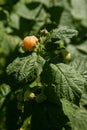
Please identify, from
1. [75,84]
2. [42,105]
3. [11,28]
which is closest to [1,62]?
[11,28]

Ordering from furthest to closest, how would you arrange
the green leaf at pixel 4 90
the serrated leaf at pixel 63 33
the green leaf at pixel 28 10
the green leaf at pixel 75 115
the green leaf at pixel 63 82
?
the green leaf at pixel 28 10 → the green leaf at pixel 4 90 → the green leaf at pixel 75 115 → the serrated leaf at pixel 63 33 → the green leaf at pixel 63 82

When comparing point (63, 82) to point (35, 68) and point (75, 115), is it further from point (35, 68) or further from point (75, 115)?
point (75, 115)

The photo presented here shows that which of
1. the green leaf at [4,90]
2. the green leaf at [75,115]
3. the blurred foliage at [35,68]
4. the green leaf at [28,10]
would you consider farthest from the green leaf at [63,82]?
the green leaf at [28,10]

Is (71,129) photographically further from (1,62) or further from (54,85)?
(1,62)

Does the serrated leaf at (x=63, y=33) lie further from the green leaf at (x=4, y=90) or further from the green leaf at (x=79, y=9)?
the green leaf at (x=79, y=9)

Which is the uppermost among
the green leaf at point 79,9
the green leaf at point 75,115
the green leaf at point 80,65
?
the green leaf at point 79,9

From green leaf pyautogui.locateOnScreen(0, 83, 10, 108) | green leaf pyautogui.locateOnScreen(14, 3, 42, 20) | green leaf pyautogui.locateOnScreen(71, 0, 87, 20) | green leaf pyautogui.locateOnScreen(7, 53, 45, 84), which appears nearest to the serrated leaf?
green leaf pyautogui.locateOnScreen(7, 53, 45, 84)
